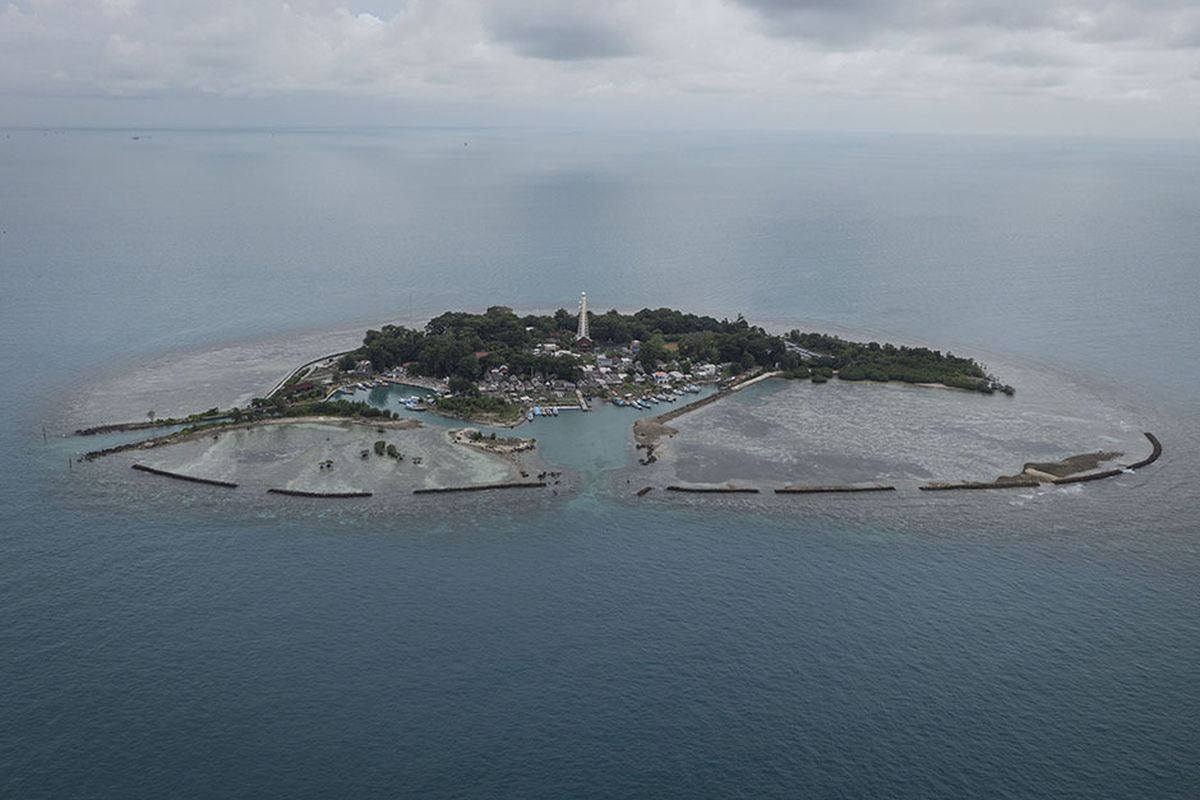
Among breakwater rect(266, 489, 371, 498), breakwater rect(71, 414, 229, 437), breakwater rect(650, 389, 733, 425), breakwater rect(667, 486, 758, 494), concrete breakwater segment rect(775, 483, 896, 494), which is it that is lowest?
concrete breakwater segment rect(775, 483, 896, 494)

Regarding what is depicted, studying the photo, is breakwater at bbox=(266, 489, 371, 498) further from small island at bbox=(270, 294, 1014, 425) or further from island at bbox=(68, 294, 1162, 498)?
small island at bbox=(270, 294, 1014, 425)

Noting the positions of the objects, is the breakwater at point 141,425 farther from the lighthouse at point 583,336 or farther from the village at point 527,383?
the lighthouse at point 583,336

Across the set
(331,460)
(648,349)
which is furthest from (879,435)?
(331,460)

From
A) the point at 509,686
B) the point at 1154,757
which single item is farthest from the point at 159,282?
the point at 1154,757

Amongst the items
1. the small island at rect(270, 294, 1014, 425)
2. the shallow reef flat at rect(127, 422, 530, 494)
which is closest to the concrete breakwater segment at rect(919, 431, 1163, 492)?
the small island at rect(270, 294, 1014, 425)

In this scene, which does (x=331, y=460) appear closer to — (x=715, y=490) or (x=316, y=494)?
(x=316, y=494)

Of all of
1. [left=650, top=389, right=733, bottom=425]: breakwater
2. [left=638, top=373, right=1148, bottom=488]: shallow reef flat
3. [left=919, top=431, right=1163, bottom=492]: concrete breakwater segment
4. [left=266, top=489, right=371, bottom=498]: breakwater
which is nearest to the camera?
[left=266, top=489, right=371, bottom=498]: breakwater

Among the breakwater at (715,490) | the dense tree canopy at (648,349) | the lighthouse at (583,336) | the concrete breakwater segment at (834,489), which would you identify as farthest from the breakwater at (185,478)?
the lighthouse at (583,336)

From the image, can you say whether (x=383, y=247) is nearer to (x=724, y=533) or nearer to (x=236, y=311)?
(x=236, y=311)
